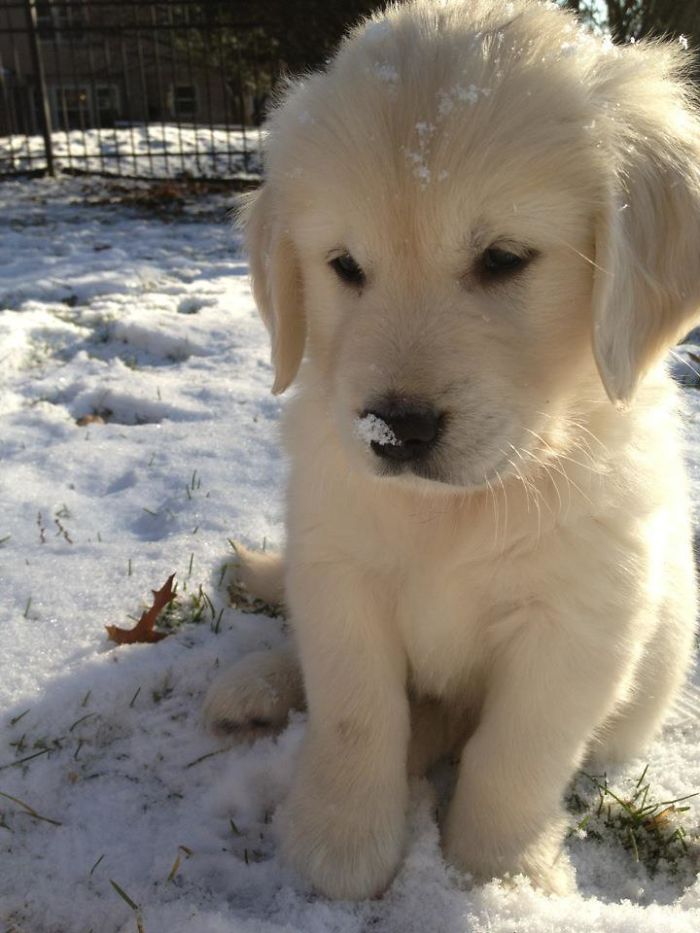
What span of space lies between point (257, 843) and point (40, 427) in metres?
2.28

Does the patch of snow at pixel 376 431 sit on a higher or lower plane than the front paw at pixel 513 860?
higher

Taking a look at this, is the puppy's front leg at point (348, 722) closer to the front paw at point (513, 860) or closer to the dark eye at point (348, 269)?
the front paw at point (513, 860)

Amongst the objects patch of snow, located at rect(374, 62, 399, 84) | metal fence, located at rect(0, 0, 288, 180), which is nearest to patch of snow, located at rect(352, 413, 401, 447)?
patch of snow, located at rect(374, 62, 399, 84)

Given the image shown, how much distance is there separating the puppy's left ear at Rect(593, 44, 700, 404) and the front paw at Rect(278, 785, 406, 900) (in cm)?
94

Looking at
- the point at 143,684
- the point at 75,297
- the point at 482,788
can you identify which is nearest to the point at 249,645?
the point at 143,684

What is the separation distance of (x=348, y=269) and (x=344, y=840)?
111cm

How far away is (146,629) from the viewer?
2342 mm

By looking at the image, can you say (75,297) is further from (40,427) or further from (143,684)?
(143,684)

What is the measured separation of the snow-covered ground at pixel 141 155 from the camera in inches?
458

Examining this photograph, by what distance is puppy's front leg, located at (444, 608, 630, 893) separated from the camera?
1.67m

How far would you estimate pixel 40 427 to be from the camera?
141 inches

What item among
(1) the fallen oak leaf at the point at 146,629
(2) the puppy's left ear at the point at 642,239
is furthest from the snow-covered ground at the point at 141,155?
(2) the puppy's left ear at the point at 642,239

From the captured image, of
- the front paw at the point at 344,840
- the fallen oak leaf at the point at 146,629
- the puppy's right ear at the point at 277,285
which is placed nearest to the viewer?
the front paw at the point at 344,840

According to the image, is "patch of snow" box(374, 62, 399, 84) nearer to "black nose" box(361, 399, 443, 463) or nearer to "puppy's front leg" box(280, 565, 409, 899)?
"black nose" box(361, 399, 443, 463)
